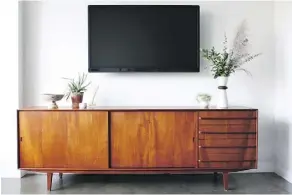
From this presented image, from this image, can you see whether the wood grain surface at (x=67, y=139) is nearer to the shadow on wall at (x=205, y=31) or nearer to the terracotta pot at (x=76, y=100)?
the terracotta pot at (x=76, y=100)

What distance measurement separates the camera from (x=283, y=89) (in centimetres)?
350

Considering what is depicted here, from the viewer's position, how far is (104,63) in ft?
11.3

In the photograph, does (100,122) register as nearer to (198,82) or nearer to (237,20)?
(198,82)

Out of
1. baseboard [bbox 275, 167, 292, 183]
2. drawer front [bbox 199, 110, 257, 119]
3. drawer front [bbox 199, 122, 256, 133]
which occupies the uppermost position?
drawer front [bbox 199, 110, 257, 119]

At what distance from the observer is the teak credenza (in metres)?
3.05

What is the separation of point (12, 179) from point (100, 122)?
46.9 inches

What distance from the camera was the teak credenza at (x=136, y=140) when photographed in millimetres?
3055

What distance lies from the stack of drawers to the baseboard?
0.57 m

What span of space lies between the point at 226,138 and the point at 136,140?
819 millimetres

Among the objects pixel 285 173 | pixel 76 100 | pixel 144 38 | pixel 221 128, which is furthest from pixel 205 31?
pixel 285 173

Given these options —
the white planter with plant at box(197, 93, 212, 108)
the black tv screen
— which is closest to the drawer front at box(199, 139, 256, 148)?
the white planter with plant at box(197, 93, 212, 108)

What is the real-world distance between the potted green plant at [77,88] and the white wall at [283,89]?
2.04 metres

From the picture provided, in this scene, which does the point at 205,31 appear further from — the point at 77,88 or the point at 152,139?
the point at 77,88

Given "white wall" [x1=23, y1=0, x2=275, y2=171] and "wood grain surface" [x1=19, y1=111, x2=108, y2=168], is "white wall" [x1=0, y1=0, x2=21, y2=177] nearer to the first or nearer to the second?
"white wall" [x1=23, y1=0, x2=275, y2=171]
